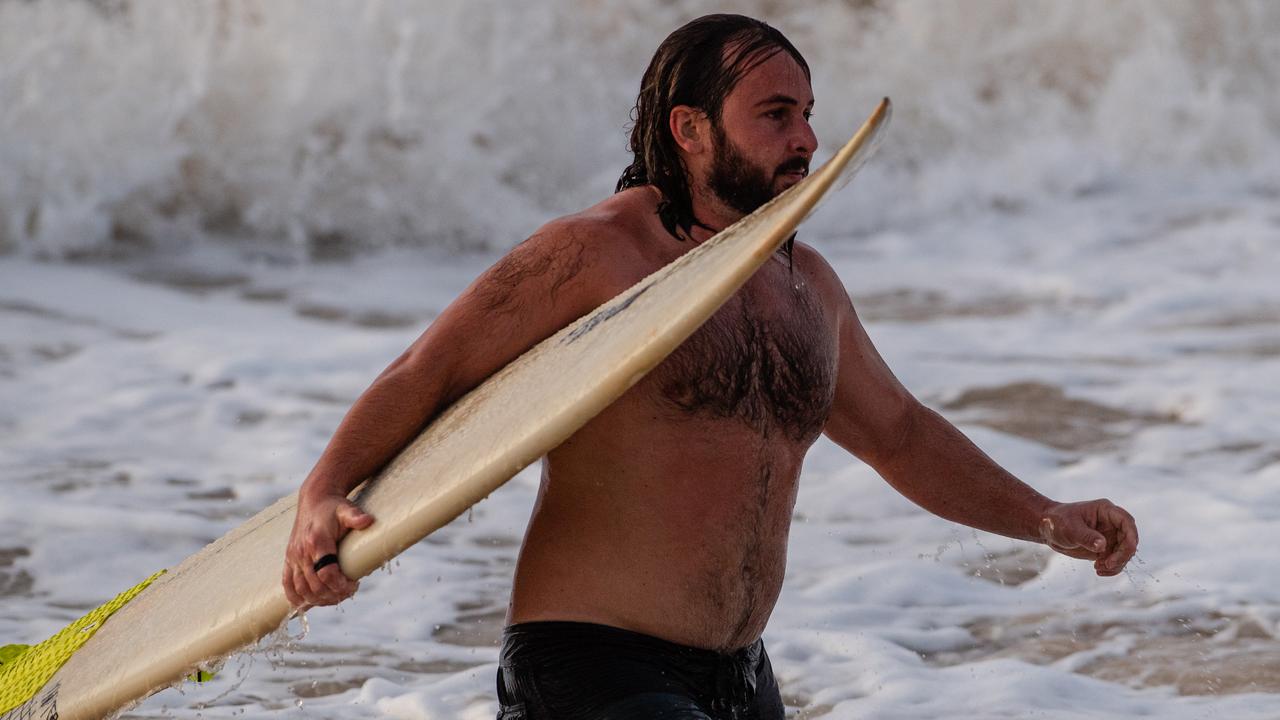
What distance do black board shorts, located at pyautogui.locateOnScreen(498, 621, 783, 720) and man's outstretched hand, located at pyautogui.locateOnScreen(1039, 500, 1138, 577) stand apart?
0.52 metres

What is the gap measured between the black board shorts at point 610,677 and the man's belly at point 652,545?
20 millimetres

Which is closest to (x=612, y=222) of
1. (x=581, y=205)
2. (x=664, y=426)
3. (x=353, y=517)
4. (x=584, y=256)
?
(x=584, y=256)

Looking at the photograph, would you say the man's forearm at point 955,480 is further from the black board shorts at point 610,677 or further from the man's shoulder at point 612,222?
the man's shoulder at point 612,222

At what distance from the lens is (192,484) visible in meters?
5.21

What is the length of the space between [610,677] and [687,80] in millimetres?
826

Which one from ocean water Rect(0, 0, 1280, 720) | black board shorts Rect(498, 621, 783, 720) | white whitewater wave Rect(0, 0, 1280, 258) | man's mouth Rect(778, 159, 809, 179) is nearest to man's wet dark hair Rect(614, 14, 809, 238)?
man's mouth Rect(778, 159, 809, 179)

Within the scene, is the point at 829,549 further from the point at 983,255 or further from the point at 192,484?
the point at 983,255

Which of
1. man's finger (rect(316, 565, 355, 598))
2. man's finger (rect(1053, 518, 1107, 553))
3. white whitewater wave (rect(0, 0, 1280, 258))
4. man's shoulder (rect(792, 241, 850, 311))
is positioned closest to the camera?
man's finger (rect(316, 565, 355, 598))

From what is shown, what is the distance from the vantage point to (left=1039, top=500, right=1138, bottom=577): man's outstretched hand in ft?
7.73

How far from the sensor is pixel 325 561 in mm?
1940

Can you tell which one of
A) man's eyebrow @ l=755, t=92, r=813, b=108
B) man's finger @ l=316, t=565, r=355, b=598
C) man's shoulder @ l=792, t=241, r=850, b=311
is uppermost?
man's eyebrow @ l=755, t=92, r=813, b=108

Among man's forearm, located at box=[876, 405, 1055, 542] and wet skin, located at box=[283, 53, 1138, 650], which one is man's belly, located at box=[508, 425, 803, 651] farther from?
man's forearm, located at box=[876, 405, 1055, 542]

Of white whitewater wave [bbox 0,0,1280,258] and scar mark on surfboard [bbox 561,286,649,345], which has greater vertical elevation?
white whitewater wave [bbox 0,0,1280,258]

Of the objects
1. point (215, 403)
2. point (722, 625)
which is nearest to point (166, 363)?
point (215, 403)
